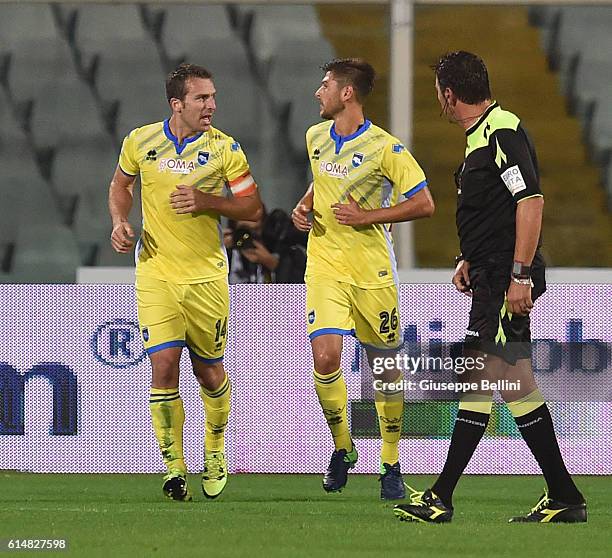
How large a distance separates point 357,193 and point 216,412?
51.3 inches

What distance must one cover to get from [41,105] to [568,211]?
4965mm

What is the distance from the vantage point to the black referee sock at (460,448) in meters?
5.77

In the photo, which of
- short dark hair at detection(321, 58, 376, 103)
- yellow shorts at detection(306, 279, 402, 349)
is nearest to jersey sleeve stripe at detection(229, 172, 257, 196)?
yellow shorts at detection(306, 279, 402, 349)

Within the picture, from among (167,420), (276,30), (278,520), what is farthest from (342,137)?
(276,30)

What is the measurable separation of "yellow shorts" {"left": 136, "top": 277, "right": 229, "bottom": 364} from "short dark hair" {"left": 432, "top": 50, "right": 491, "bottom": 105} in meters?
2.02

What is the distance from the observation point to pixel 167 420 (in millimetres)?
7391

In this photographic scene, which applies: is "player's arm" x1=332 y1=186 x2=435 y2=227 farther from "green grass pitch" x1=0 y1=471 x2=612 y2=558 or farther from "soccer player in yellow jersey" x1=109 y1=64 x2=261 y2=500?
"green grass pitch" x1=0 y1=471 x2=612 y2=558

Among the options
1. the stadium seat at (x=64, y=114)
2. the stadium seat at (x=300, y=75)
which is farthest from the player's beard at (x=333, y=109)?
the stadium seat at (x=64, y=114)

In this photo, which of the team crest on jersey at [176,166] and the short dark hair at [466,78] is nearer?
the short dark hair at [466,78]

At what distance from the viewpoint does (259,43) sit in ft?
46.8

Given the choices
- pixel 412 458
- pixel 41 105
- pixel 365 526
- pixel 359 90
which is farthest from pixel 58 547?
pixel 41 105

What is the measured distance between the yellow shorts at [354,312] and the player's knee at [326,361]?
0.10 meters

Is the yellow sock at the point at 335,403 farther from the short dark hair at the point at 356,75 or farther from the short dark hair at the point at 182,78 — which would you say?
the short dark hair at the point at 182,78

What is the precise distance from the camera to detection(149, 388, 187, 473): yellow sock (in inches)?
289
